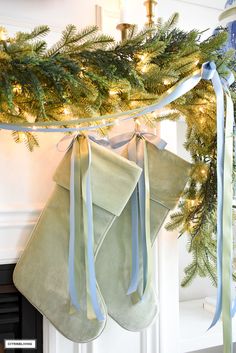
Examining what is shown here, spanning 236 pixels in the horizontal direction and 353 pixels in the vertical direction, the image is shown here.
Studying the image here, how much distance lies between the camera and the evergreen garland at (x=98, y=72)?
654mm

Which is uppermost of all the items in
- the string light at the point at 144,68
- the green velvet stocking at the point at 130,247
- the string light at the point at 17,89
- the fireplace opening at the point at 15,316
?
the string light at the point at 144,68

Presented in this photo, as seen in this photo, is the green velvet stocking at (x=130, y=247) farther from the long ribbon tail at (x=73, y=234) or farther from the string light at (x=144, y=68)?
the string light at (x=144, y=68)

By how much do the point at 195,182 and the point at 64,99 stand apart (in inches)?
20.0

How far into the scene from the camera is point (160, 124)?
3.49ft

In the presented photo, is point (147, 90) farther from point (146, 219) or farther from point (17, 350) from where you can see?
point (17, 350)

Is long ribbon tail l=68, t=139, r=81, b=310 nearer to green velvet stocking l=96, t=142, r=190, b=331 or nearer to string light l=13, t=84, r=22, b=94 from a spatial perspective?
green velvet stocking l=96, t=142, r=190, b=331

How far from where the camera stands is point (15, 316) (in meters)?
0.95

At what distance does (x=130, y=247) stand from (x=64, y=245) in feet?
0.60

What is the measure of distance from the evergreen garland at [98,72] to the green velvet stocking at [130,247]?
0.47 ft

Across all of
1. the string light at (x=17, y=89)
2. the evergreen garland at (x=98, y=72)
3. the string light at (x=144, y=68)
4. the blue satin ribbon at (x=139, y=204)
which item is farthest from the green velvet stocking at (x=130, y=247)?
the string light at (x=17, y=89)

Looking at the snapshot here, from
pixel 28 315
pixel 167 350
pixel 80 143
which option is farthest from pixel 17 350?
pixel 80 143

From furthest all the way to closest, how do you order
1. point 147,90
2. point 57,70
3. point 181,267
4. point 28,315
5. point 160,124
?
point 181,267 → point 160,124 → point 28,315 → point 147,90 → point 57,70

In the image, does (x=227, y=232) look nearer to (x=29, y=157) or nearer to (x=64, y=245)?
(x=64, y=245)

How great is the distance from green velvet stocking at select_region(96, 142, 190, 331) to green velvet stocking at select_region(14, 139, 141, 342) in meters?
0.06
